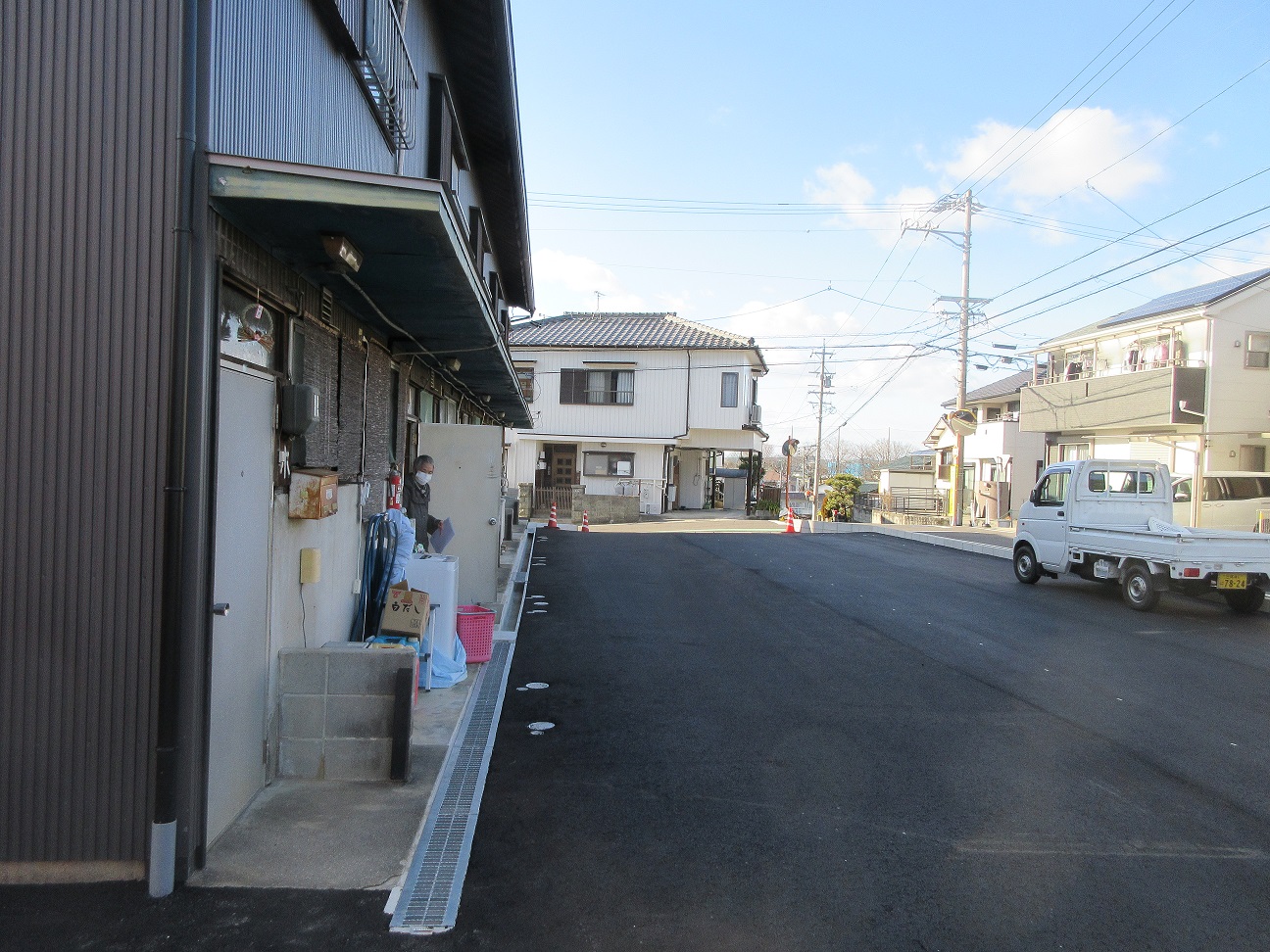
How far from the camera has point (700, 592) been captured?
13492mm

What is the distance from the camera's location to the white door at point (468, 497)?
1102 cm

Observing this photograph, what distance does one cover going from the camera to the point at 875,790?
5.14 meters

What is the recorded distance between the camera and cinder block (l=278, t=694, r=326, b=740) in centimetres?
502

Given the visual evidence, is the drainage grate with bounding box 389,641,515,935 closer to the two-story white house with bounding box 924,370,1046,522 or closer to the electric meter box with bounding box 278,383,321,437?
the electric meter box with bounding box 278,383,321,437

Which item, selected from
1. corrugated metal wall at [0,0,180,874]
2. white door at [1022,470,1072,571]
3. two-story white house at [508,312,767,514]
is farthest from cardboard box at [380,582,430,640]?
two-story white house at [508,312,767,514]

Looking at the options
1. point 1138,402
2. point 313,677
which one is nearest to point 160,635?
point 313,677

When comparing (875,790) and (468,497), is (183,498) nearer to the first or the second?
(875,790)

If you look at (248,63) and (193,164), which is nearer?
(193,164)

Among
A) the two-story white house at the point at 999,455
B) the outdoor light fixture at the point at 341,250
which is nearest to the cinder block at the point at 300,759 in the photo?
the outdoor light fixture at the point at 341,250

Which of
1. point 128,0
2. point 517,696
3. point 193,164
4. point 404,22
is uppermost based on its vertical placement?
point 404,22

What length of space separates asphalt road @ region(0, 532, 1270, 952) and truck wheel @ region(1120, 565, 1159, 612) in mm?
1711

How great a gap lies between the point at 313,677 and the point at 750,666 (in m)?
4.52

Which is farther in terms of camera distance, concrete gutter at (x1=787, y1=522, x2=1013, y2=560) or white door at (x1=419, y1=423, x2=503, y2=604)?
concrete gutter at (x1=787, y1=522, x2=1013, y2=560)

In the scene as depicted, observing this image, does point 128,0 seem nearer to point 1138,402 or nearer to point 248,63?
point 248,63
